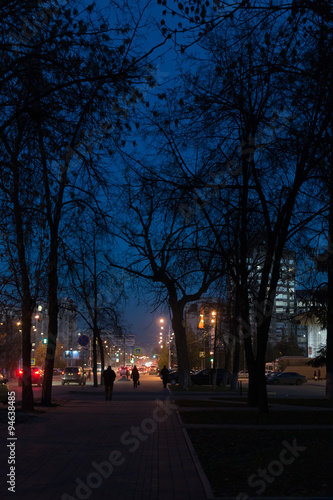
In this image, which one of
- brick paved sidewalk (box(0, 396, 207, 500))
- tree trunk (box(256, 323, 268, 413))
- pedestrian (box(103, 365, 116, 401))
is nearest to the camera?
brick paved sidewalk (box(0, 396, 207, 500))

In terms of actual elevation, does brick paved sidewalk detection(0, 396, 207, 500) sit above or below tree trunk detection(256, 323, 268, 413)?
below

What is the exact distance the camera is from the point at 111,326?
59.4 metres

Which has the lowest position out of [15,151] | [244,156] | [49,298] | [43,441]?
[43,441]

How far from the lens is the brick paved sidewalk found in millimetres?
8422

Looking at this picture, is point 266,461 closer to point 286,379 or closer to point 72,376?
point 72,376

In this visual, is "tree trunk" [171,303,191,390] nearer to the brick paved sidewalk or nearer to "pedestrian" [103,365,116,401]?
"pedestrian" [103,365,116,401]

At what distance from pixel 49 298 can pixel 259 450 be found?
15146 millimetres

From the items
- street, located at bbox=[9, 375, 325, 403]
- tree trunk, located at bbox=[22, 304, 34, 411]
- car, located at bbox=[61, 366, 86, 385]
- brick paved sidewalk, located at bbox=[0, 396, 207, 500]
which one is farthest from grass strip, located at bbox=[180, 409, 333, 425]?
car, located at bbox=[61, 366, 86, 385]

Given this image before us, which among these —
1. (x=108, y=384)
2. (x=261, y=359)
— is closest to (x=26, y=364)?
(x=261, y=359)

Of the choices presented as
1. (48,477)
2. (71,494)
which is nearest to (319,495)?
(71,494)

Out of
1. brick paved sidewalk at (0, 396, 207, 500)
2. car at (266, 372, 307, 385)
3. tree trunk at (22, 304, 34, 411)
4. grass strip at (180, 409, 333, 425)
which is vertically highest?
tree trunk at (22, 304, 34, 411)

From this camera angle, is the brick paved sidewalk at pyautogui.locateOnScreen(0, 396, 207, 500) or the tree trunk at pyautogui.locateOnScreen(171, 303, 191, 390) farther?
the tree trunk at pyautogui.locateOnScreen(171, 303, 191, 390)

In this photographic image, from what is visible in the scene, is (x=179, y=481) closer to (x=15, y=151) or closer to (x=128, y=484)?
(x=128, y=484)

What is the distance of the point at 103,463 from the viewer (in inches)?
423
